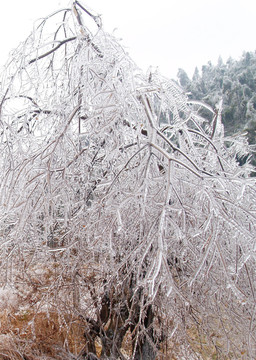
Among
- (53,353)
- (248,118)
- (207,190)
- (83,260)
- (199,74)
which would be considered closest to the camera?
(207,190)

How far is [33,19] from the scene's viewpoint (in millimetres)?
1500

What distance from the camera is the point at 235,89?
1052 centimetres

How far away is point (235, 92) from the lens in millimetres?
10492

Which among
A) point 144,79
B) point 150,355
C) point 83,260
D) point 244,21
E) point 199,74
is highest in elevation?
point 244,21

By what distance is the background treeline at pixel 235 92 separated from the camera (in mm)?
9516

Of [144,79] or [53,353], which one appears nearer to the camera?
[144,79]

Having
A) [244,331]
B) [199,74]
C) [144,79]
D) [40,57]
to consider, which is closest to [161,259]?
[144,79]

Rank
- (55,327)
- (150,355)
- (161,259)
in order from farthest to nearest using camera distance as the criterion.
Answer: (55,327) → (150,355) → (161,259)

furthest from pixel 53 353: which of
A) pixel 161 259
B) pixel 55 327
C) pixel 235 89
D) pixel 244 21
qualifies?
pixel 244 21

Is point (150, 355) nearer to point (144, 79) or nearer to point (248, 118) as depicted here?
point (144, 79)

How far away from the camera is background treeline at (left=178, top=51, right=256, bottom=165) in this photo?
9516mm

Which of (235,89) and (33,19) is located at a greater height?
(235,89)

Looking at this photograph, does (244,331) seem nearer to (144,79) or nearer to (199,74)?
(144,79)

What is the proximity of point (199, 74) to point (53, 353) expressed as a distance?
49.6 ft
